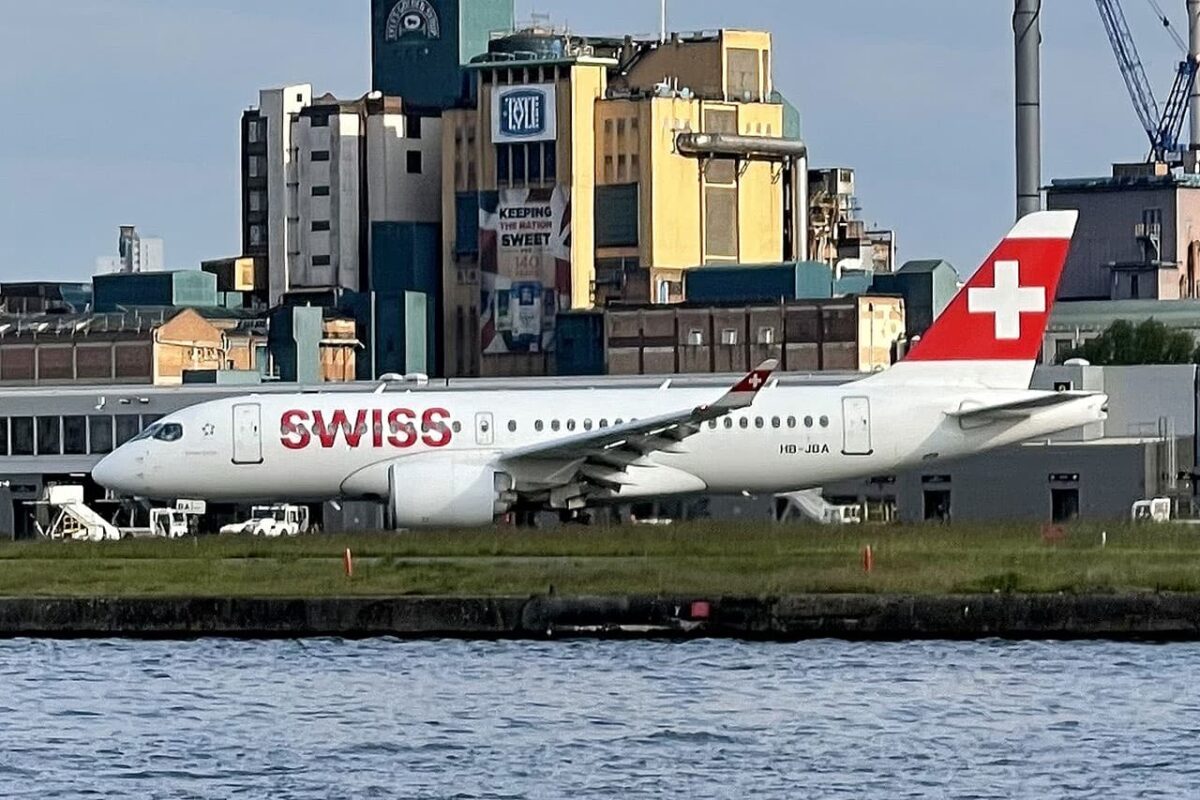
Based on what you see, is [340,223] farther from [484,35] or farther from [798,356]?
[798,356]

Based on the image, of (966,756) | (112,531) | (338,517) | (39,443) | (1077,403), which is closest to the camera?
(966,756)

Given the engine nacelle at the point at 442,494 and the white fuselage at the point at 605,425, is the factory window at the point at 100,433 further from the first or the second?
the engine nacelle at the point at 442,494

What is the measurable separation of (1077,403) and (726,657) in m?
22.3

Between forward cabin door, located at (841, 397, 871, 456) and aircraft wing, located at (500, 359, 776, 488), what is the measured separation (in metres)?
2.99

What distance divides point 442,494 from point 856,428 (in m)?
9.23

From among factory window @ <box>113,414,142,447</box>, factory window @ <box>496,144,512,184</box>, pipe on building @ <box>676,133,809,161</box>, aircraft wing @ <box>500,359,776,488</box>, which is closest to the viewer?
aircraft wing @ <box>500,359,776,488</box>

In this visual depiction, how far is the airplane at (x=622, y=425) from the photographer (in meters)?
63.3

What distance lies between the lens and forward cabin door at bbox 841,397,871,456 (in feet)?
209

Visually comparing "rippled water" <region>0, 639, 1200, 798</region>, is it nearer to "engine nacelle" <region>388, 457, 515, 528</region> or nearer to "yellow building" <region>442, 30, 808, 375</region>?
"engine nacelle" <region>388, 457, 515, 528</region>

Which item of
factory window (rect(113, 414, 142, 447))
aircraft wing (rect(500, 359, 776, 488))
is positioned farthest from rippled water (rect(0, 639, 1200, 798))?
factory window (rect(113, 414, 142, 447))

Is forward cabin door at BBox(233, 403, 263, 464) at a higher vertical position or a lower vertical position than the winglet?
lower

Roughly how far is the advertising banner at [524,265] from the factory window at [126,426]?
230 ft

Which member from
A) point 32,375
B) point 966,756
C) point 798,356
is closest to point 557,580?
point 966,756

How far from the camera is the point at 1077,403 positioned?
63031mm
